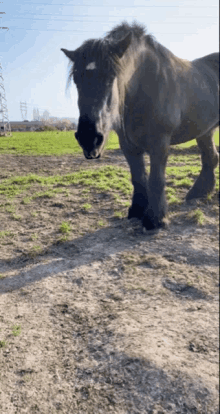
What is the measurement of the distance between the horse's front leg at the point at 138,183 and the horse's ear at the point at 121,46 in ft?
5.43

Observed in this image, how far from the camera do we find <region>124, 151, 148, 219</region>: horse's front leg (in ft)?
12.5

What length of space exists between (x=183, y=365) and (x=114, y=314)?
0.70m

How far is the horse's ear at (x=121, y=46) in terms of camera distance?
2.10m

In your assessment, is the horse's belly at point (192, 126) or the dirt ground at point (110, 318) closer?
the dirt ground at point (110, 318)

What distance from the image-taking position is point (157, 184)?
3.48 metres

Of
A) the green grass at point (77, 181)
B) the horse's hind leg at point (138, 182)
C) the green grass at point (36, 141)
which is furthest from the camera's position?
the green grass at point (77, 181)

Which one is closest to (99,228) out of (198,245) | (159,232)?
(159,232)

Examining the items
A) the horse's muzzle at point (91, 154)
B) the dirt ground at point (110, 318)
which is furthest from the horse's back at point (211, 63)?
the horse's muzzle at point (91, 154)

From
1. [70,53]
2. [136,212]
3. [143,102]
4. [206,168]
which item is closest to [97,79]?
[70,53]

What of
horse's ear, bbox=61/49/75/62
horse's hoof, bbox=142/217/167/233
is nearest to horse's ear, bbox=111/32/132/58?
horse's ear, bbox=61/49/75/62

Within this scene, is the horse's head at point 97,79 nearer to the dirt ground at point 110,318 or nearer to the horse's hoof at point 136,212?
the dirt ground at point 110,318

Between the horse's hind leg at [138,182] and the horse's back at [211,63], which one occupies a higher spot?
the horse's back at [211,63]

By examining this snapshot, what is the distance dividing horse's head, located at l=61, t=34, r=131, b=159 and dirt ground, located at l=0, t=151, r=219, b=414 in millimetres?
1245

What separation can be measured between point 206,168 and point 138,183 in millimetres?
1444
